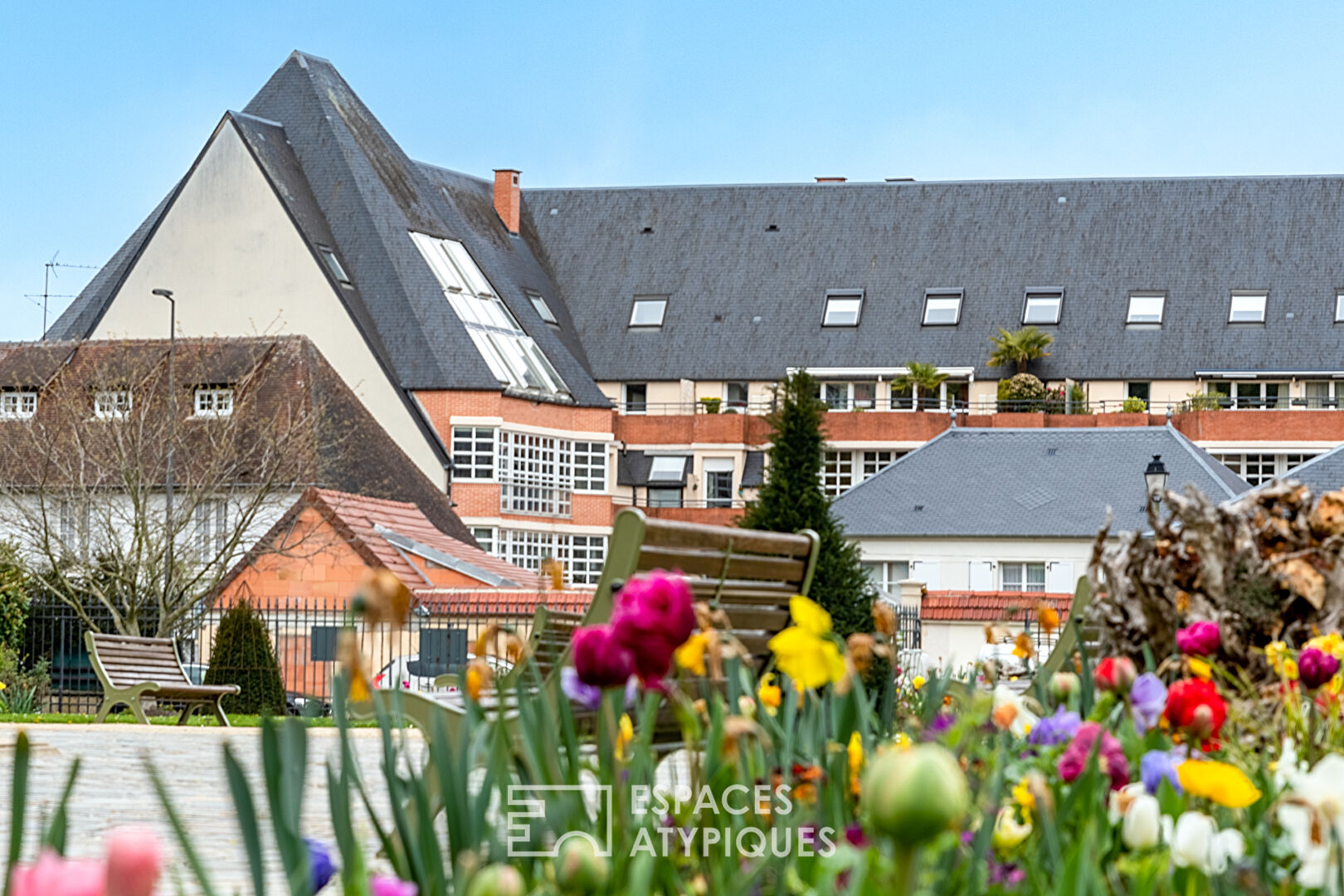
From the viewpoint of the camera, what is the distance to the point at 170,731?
46.5 ft

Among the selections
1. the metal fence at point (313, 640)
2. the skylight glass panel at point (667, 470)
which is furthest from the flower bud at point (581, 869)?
the skylight glass panel at point (667, 470)

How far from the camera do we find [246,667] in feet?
66.0

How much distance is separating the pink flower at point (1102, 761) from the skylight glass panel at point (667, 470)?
57.2 meters

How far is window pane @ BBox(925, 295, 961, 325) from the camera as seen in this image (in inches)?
2480

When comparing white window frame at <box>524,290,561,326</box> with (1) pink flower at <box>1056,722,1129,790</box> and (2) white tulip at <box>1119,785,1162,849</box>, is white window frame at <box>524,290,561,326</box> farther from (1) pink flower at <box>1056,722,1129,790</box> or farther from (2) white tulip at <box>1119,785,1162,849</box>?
(2) white tulip at <box>1119,785,1162,849</box>

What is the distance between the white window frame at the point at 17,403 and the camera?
152 ft

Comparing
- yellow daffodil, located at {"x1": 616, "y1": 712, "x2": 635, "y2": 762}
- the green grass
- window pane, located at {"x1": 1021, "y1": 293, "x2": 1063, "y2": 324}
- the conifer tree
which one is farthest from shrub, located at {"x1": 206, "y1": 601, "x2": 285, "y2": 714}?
window pane, located at {"x1": 1021, "y1": 293, "x2": 1063, "y2": 324}

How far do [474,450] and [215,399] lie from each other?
11829 mm

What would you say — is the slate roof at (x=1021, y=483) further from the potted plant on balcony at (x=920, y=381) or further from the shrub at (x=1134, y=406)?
the potted plant on balcony at (x=920, y=381)

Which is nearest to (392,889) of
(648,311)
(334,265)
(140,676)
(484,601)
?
(140,676)

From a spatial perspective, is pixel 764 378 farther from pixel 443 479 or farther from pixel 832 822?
pixel 832 822

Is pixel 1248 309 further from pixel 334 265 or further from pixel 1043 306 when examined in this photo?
pixel 334 265

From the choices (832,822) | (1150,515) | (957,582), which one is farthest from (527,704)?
(957,582)

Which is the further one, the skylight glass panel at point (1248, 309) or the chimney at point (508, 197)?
the chimney at point (508, 197)
